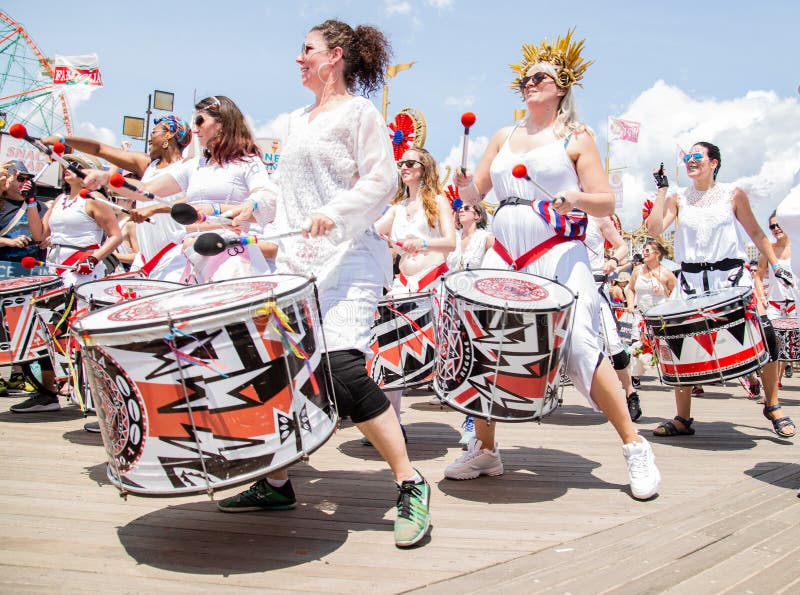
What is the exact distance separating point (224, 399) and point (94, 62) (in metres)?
20.8

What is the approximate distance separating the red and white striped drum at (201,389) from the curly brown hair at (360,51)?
1.17 meters

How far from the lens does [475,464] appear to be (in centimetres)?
340

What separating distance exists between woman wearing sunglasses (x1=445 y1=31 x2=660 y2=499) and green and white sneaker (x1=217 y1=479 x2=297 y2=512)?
0.87m

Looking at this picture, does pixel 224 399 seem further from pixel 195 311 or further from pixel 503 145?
pixel 503 145

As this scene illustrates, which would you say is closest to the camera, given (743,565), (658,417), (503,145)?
(743,565)

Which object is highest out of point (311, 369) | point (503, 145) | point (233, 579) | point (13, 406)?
point (503, 145)

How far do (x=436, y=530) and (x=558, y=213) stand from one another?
5.04 feet

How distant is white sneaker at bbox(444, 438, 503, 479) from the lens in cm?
337

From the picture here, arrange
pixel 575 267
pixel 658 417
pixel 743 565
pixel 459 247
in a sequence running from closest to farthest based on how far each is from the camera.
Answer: pixel 743 565, pixel 575 267, pixel 658 417, pixel 459 247

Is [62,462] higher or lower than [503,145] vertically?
lower

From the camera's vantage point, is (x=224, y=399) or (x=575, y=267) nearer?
(x=224, y=399)

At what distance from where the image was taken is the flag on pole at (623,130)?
21.1 metres

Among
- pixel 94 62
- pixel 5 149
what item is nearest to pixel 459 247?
pixel 94 62

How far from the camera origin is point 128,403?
2.11 m
